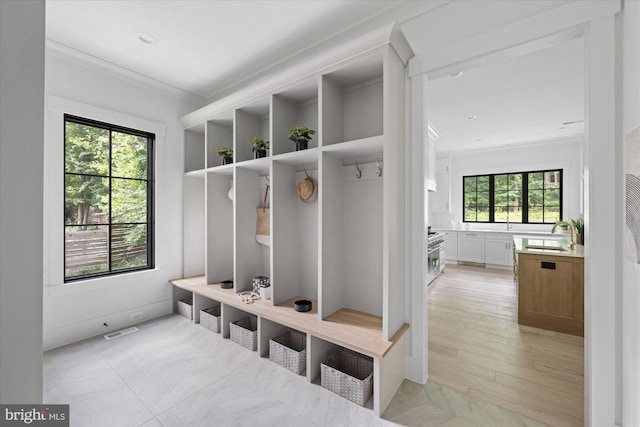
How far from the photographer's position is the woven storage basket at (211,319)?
110 inches

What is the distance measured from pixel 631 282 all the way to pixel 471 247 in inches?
215

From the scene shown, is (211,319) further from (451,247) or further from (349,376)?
(451,247)

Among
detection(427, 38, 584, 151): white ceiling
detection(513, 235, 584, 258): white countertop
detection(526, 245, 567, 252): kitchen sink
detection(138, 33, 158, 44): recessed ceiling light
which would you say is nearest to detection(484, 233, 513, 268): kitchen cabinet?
detection(427, 38, 584, 151): white ceiling

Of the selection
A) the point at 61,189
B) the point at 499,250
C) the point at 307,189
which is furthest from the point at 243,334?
the point at 499,250

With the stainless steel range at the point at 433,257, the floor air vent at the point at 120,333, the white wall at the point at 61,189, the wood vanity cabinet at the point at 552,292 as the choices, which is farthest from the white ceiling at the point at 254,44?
the floor air vent at the point at 120,333

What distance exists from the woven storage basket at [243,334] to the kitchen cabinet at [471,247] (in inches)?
214

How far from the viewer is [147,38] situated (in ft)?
7.80

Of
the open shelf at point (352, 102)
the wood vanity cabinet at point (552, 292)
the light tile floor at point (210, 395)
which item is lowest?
the light tile floor at point (210, 395)

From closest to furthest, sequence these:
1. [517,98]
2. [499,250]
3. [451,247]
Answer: [517,98] → [499,250] → [451,247]

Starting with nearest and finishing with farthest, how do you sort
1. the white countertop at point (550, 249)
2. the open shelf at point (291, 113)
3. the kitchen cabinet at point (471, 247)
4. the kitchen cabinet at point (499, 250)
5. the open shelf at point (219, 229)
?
the open shelf at point (291, 113) < the white countertop at point (550, 249) < the open shelf at point (219, 229) < the kitchen cabinet at point (499, 250) < the kitchen cabinet at point (471, 247)

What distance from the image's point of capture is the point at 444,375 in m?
2.12

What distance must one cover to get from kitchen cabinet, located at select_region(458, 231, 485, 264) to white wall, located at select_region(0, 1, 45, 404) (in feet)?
23.0

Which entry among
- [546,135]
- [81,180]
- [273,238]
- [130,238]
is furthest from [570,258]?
[81,180]

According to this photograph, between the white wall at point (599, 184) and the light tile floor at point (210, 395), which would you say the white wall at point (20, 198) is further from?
the white wall at point (599, 184)
